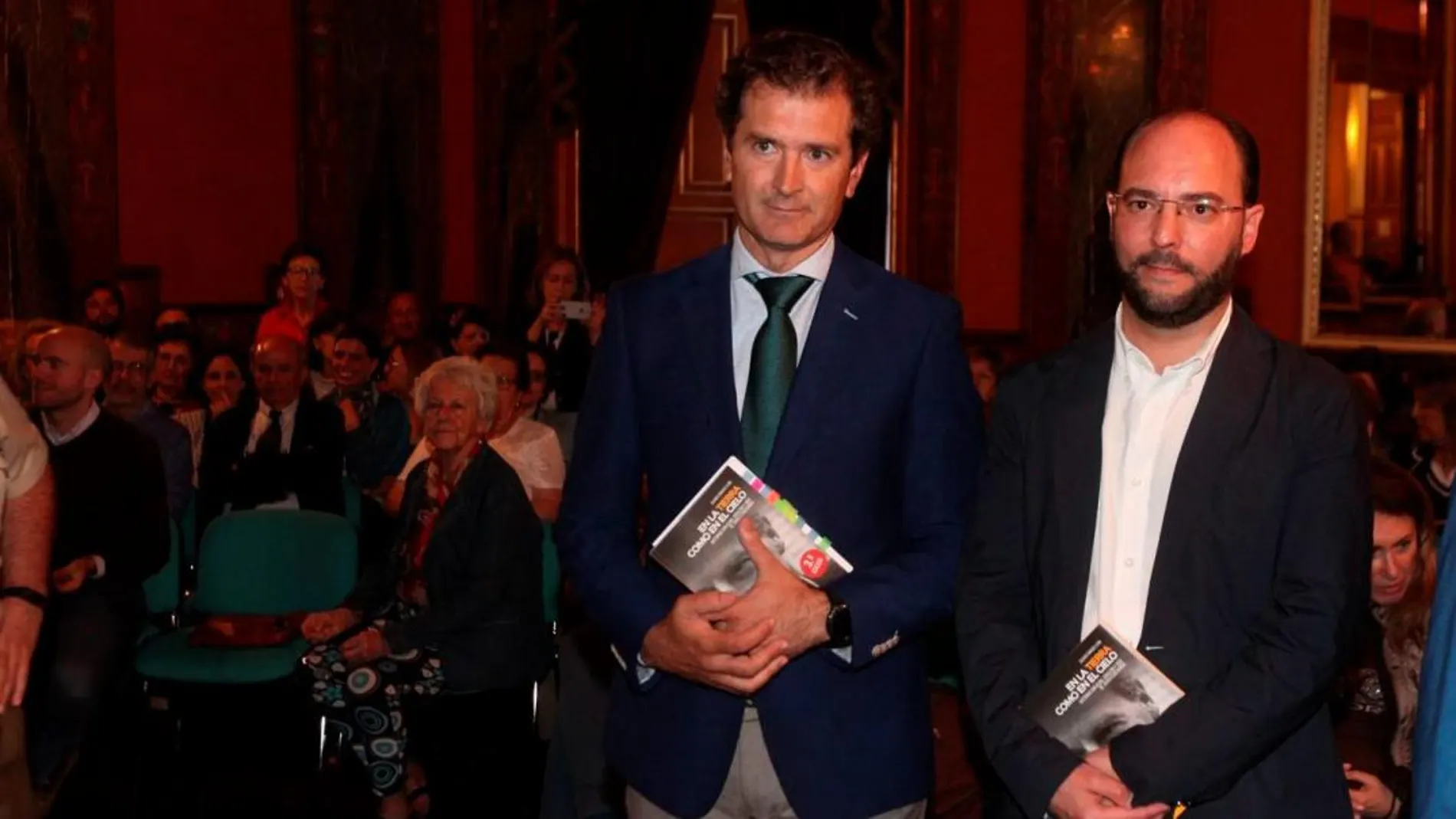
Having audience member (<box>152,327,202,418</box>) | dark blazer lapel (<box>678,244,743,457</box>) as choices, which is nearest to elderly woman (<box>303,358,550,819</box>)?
audience member (<box>152,327,202,418</box>)

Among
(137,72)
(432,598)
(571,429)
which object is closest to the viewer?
(432,598)

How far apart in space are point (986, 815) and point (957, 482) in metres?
0.45

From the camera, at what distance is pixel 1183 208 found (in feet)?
6.92

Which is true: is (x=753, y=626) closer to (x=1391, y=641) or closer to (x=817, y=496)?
(x=817, y=496)

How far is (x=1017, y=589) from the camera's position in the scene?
220 cm

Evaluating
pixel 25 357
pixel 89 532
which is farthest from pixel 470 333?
pixel 89 532

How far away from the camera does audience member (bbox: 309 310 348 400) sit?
722 centimetres

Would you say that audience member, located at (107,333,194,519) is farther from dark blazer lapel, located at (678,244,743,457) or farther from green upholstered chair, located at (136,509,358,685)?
dark blazer lapel, located at (678,244,743,457)

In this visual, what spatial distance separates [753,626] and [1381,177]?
23.7 ft

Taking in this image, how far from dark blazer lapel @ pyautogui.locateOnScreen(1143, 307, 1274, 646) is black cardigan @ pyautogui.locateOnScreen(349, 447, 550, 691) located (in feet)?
9.68

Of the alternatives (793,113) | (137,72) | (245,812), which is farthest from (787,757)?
(137,72)

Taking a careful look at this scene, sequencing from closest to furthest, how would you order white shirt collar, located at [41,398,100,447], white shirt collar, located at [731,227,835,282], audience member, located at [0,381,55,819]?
white shirt collar, located at [731,227,835,282]
audience member, located at [0,381,55,819]
white shirt collar, located at [41,398,100,447]

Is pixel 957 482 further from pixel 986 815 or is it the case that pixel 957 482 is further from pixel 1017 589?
pixel 986 815

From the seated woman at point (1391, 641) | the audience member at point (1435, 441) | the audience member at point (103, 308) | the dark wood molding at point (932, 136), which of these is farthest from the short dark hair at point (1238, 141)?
the dark wood molding at point (932, 136)
